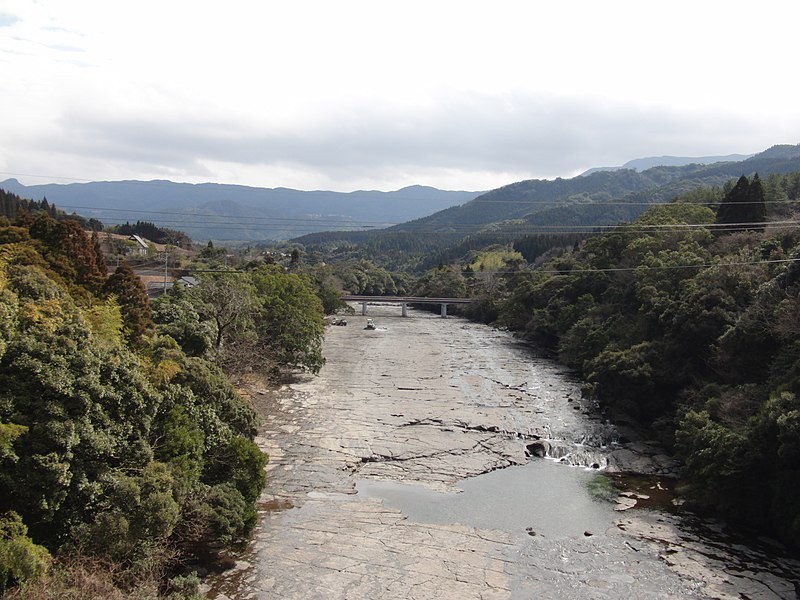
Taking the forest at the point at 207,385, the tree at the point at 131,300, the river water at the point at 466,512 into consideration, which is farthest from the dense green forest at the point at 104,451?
the river water at the point at 466,512

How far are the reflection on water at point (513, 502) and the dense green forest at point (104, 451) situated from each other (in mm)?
5596

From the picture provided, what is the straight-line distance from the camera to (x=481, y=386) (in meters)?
41.7

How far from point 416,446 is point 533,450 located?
5.45 m

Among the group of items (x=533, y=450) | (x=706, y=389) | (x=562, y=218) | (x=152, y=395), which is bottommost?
(x=533, y=450)

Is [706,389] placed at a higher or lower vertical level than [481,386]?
higher

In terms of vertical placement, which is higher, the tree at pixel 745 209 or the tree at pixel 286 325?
the tree at pixel 745 209

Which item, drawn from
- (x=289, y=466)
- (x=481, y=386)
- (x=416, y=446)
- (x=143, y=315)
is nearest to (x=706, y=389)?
(x=416, y=446)

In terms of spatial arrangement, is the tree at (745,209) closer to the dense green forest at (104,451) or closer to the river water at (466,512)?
the river water at (466,512)

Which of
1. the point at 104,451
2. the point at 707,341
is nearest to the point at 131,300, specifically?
the point at 104,451

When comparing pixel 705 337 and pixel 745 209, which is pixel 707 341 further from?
pixel 745 209

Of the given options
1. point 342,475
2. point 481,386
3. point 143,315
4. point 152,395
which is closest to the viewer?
point 152,395

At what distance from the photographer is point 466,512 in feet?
70.7

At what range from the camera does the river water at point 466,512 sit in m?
16.8

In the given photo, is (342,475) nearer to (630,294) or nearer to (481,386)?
(481,386)
